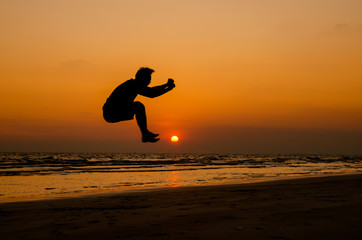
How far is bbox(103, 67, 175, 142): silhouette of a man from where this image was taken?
5.39 m

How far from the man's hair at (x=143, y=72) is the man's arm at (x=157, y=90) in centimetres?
18

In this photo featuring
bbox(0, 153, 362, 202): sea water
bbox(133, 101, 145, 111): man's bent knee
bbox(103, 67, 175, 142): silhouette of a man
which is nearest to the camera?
bbox(103, 67, 175, 142): silhouette of a man

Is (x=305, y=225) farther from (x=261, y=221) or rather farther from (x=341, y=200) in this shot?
(x=341, y=200)

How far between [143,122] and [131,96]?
17.3 inches

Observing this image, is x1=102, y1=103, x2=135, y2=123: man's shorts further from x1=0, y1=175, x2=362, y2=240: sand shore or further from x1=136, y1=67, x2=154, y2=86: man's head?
x1=0, y1=175, x2=362, y2=240: sand shore

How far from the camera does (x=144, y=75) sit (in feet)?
17.8

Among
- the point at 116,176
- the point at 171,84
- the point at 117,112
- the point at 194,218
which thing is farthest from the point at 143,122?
the point at 116,176

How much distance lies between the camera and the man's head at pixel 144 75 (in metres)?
5.42

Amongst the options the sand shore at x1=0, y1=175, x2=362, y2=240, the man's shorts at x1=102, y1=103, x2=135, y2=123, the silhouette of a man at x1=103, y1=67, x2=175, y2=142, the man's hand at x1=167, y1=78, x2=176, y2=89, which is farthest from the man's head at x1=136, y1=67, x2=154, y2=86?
the sand shore at x1=0, y1=175, x2=362, y2=240

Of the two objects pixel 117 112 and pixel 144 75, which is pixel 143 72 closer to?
pixel 144 75

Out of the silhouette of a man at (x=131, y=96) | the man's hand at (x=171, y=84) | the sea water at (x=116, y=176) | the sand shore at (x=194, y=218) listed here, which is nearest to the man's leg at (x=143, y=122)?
the silhouette of a man at (x=131, y=96)

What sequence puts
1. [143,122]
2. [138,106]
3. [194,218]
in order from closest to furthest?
[138,106], [143,122], [194,218]

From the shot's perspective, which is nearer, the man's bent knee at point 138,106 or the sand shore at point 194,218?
the man's bent knee at point 138,106

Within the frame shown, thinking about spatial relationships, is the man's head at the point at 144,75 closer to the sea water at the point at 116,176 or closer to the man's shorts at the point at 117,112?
the man's shorts at the point at 117,112
